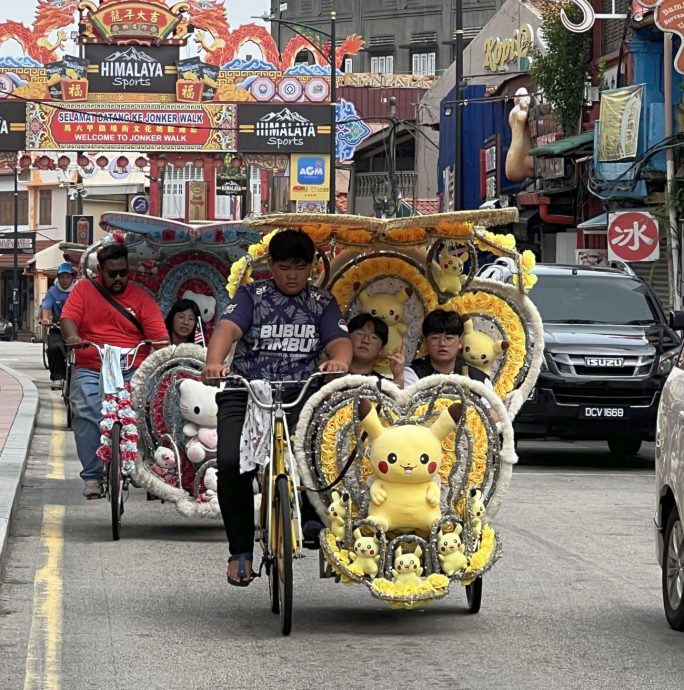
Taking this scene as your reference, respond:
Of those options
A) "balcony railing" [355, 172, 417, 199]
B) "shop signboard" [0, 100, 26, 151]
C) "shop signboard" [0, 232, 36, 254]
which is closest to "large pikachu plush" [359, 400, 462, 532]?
"shop signboard" [0, 100, 26, 151]

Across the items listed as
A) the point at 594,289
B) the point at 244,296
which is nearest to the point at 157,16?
the point at 594,289

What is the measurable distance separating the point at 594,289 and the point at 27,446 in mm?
6393

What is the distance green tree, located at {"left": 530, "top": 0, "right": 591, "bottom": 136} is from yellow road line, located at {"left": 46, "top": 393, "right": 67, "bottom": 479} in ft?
54.7

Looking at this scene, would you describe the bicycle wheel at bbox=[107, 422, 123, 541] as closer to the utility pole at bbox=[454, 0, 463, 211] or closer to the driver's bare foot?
the driver's bare foot

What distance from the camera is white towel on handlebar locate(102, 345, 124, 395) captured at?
39.5 feet

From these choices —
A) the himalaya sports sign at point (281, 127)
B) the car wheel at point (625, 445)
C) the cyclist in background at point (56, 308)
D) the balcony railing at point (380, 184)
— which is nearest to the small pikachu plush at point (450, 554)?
the car wheel at point (625, 445)

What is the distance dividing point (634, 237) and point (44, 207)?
68.6 metres

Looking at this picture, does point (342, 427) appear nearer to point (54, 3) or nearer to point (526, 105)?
point (526, 105)

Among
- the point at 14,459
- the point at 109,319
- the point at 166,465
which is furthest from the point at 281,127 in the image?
the point at 166,465

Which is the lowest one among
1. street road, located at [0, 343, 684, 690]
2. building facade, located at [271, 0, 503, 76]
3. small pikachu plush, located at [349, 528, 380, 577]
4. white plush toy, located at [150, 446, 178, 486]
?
street road, located at [0, 343, 684, 690]

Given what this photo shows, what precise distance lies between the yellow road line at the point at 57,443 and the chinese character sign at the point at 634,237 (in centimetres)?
860

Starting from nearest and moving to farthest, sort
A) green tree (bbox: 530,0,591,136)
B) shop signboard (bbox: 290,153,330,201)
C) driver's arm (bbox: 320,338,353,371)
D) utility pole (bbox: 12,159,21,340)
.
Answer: driver's arm (bbox: 320,338,353,371), green tree (bbox: 530,0,591,136), shop signboard (bbox: 290,153,330,201), utility pole (bbox: 12,159,21,340)

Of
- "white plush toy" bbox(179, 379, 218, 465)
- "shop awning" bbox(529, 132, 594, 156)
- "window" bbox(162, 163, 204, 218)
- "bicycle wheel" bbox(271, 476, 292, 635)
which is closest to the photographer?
"bicycle wheel" bbox(271, 476, 292, 635)

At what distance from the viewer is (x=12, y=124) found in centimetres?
5041
